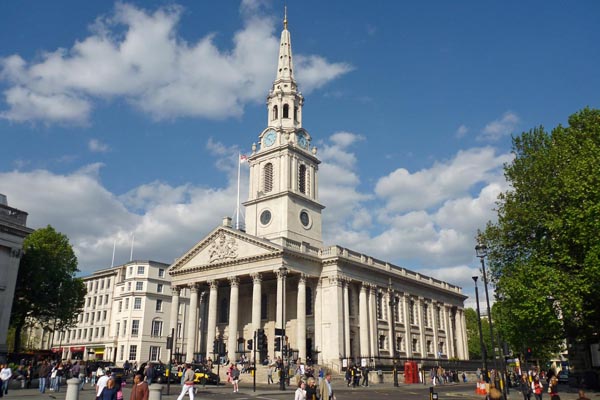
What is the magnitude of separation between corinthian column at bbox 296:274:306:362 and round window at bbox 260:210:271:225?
1166 centimetres

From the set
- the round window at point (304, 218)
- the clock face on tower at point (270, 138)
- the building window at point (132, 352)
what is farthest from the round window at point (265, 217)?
the building window at point (132, 352)

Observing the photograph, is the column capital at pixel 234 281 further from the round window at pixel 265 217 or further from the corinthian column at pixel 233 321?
the round window at pixel 265 217

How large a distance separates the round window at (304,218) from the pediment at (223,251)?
10177 millimetres

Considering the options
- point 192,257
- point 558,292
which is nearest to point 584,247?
point 558,292

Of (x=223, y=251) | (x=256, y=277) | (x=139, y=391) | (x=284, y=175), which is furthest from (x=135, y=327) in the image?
(x=139, y=391)

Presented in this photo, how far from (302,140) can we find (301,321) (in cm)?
2550

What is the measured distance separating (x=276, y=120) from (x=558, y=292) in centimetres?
4414

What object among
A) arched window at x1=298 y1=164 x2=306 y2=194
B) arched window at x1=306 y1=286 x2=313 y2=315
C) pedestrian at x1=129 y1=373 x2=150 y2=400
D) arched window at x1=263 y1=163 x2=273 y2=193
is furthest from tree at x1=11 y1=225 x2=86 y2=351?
pedestrian at x1=129 y1=373 x2=150 y2=400

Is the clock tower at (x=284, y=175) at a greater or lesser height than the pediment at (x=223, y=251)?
greater

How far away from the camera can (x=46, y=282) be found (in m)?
51.9

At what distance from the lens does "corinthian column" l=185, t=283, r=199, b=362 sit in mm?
53781

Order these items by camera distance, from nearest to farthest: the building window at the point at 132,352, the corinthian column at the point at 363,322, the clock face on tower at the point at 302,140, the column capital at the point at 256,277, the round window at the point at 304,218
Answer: the column capital at the point at 256,277 < the corinthian column at the point at 363,322 < the round window at the point at 304,218 < the clock face on tower at the point at 302,140 < the building window at the point at 132,352

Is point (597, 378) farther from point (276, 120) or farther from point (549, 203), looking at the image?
point (276, 120)

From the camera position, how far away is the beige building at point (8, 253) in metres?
40.3
